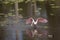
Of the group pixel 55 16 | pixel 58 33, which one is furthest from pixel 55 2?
pixel 58 33

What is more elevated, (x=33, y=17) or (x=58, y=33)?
(x=33, y=17)

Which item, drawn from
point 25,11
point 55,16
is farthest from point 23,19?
point 55,16

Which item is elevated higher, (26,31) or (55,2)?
(55,2)

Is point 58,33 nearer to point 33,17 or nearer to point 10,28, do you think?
point 33,17

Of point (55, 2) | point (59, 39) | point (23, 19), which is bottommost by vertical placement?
point (59, 39)

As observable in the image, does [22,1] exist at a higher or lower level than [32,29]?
higher

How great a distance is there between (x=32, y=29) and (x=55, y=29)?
6.3 inches

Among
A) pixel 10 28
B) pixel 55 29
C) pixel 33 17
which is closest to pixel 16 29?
pixel 10 28

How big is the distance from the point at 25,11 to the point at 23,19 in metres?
0.06

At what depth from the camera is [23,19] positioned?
102 centimetres

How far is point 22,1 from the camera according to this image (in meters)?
1.03

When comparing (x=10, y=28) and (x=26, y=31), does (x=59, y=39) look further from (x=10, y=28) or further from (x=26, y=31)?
(x=10, y=28)

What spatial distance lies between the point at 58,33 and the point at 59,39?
0.13 ft

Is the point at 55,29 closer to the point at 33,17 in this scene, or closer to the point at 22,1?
the point at 33,17
